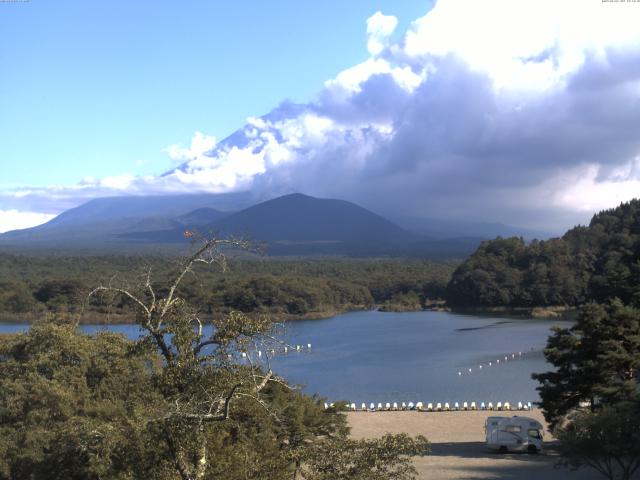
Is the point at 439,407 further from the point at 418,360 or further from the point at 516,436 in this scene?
the point at 418,360

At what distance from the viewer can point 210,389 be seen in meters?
5.12

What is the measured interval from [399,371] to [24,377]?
20.2 m

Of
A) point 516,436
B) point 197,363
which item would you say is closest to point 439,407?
point 516,436

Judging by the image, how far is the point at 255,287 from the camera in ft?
173

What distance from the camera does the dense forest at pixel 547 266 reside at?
56.4 m

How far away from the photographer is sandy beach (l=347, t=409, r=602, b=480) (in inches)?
497

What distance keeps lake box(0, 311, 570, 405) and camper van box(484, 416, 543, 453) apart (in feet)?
15.4

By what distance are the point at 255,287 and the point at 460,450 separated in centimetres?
3808

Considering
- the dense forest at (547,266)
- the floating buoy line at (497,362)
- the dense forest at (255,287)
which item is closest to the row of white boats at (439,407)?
the floating buoy line at (497,362)

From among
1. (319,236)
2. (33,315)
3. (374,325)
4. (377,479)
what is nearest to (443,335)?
(374,325)

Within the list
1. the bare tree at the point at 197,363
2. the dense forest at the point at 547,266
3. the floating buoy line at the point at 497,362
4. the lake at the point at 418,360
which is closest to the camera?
the bare tree at the point at 197,363

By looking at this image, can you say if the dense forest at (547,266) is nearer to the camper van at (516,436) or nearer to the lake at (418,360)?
the lake at (418,360)

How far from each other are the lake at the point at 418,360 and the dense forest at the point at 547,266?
806cm

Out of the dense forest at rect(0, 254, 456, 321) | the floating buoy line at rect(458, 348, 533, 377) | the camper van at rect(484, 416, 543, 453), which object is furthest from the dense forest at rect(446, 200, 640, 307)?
the camper van at rect(484, 416, 543, 453)
